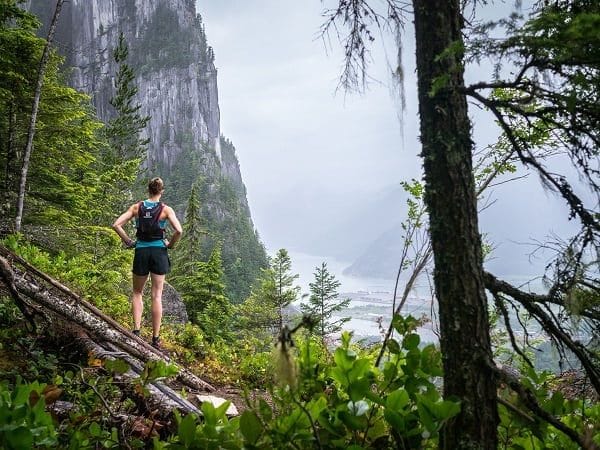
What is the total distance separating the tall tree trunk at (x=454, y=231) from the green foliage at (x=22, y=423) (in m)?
1.47

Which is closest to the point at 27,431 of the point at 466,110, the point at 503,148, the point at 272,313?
the point at 466,110

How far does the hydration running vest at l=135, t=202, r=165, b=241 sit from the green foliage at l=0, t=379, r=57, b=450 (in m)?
3.91

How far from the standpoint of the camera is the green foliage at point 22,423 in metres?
1.22

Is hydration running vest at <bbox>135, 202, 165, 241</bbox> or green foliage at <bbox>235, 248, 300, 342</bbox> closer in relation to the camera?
hydration running vest at <bbox>135, 202, 165, 241</bbox>

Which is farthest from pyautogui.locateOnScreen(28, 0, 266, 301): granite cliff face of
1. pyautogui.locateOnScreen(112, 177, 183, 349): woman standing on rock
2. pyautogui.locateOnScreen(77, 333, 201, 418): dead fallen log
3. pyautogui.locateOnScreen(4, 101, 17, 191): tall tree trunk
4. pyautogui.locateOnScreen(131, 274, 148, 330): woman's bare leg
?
pyautogui.locateOnScreen(77, 333, 201, 418): dead fallen log

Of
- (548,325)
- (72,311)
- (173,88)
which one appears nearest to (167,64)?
(173,88)

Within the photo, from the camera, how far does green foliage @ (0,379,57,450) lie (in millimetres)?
1223

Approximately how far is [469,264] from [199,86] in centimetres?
17055

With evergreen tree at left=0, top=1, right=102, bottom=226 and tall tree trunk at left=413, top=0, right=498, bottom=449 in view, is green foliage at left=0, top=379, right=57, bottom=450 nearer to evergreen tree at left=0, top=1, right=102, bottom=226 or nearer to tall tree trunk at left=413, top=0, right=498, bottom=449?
tall tree trunk at left=413, top=0, right=498, bottom=449

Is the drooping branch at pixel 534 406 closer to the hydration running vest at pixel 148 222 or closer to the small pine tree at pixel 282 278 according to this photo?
the hydration running vest at pixel 148 222

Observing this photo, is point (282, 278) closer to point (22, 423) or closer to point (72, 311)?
point (72, 311)

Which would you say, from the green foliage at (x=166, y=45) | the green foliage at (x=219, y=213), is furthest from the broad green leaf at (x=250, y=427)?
the green foliage at (x=166, y=45)

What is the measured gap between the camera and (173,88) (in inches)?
6043

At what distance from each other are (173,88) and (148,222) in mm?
162249
